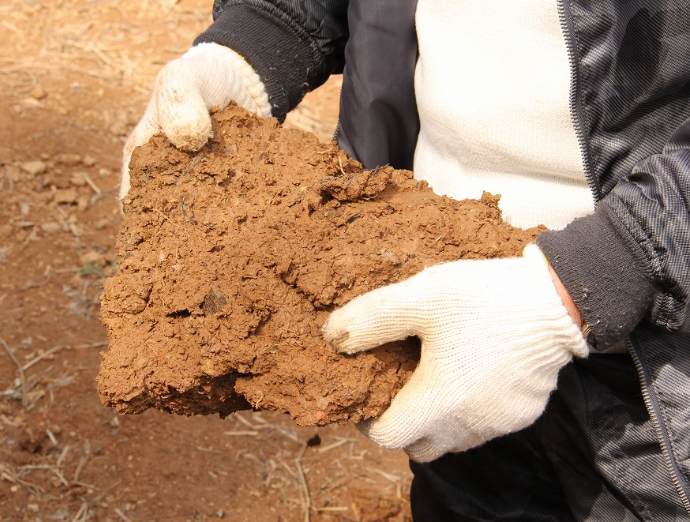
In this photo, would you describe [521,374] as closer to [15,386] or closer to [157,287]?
[157,287]

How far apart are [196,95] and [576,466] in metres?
1.38

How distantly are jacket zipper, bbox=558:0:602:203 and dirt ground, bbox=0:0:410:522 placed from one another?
1.93 meters

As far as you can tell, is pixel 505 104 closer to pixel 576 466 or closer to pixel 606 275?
pixel 606 275

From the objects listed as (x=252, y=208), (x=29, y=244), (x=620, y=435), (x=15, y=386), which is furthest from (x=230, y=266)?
(x=29, y=244)

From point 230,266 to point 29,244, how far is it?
2535mm

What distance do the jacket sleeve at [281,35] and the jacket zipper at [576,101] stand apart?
841mm

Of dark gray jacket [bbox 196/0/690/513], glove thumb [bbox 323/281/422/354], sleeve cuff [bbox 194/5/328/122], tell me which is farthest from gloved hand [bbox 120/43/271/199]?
glove thumb [bbox 323/281/422/354]

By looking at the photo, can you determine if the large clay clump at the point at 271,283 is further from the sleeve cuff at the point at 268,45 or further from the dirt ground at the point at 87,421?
the dirt ground at the point at 87,421

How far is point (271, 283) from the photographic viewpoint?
62.4 inches

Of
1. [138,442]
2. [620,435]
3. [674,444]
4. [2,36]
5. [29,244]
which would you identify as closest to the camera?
[674,444]

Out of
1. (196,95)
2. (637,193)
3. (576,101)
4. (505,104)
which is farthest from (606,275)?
(196,95)

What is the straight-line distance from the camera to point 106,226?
13.1 ft

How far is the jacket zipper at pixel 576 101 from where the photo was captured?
59.4 inches

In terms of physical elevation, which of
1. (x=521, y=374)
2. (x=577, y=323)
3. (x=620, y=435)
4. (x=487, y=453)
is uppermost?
(x=577, y=323)
